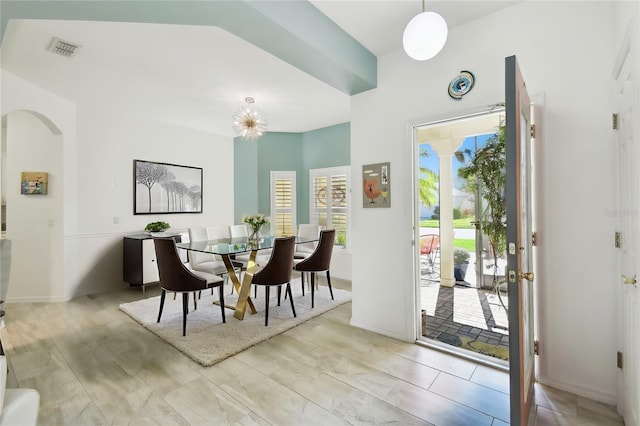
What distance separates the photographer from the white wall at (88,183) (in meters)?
3.94

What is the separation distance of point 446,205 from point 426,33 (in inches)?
140

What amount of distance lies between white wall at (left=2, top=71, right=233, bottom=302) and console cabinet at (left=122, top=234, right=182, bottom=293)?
10.4 inches

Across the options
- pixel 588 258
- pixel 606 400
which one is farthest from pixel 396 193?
pixel 606 400

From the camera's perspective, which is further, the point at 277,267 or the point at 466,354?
the point at 277,267

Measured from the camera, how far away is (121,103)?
4195 mm

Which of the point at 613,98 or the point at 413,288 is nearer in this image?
the point at 613,98

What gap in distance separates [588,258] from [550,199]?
45 cm

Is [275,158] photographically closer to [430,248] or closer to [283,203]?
[283,203]

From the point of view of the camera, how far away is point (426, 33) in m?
1.76

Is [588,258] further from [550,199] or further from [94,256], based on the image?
[94,256]

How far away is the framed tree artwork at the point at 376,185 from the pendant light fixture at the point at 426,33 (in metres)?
1.22

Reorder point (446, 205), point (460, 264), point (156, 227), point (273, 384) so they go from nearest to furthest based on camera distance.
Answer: point (273, 384), point (156, 227), point (446, 205), point (460, 264)

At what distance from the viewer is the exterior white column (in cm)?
482

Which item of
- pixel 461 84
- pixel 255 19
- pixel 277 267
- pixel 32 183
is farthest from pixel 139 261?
pixel 461 84
